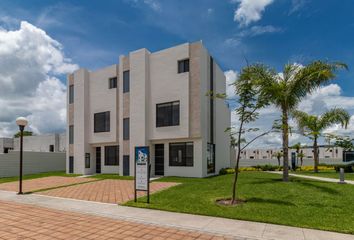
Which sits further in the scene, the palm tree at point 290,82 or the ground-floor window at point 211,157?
the ground-floor window at point 211,157

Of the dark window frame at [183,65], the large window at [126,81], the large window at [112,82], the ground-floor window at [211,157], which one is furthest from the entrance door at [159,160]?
the large window at [112,82]

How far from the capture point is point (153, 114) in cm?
2147

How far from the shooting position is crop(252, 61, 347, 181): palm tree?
14.1m

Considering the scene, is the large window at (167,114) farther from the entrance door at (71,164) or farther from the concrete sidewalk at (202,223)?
the entrance door at (71,164)

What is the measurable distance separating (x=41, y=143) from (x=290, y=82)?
Result: 4062cm

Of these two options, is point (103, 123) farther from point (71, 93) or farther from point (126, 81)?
point (71, 93)

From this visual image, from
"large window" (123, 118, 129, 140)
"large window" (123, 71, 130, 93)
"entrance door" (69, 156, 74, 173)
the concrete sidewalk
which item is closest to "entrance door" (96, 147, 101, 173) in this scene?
"entrance door" (69, 156, 74, 173)

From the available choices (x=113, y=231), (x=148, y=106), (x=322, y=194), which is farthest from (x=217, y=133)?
(x=113, y=231)

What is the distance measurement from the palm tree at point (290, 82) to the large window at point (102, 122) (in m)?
14.7

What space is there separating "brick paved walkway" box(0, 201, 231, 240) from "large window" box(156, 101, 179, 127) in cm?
1248

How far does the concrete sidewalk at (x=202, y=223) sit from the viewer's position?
6258 mm

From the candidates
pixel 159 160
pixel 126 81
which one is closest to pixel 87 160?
pixel 159 160

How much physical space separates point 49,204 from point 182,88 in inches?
499

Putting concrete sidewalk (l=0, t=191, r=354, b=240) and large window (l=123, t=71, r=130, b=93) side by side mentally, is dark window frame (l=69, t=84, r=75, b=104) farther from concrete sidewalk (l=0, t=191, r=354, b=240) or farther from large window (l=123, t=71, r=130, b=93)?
concrete sidewalk (l=0, t=191, r=354, b=240)
